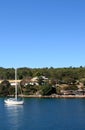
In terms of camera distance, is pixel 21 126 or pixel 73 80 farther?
pixel 73 80

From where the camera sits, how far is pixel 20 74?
137 m

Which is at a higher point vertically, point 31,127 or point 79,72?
point 79,72

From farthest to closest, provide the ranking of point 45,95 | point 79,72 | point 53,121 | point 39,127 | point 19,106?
point 79,72, point 45,95, point 19,106, point 53,121, point 39,127

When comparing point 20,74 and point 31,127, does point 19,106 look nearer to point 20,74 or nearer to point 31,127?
point 31,127

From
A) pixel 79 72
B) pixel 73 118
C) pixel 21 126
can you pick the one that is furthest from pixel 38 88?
pixel 21 126

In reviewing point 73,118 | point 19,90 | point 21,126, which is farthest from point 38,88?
point 21,126

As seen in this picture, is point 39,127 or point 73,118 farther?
point 73,118

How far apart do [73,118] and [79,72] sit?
238ft

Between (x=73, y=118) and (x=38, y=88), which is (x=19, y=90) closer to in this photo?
(x=38, y=88)

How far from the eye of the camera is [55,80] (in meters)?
116

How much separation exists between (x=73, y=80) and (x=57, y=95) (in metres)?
13.1

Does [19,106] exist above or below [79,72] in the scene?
below

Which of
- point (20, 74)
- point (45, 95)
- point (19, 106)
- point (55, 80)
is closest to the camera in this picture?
point (19, 106)

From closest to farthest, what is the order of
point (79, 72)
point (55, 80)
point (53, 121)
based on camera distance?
point (53, 121), point (55, 80), point (79, 72)
